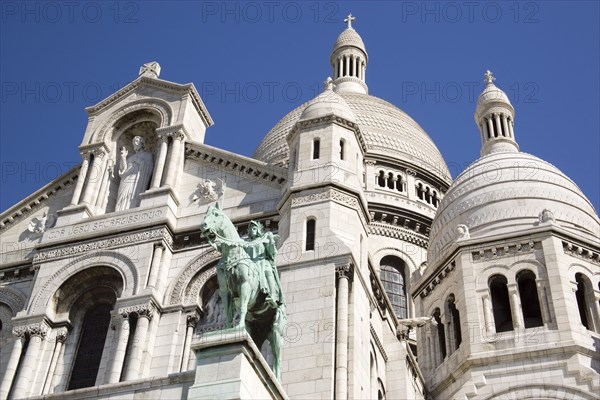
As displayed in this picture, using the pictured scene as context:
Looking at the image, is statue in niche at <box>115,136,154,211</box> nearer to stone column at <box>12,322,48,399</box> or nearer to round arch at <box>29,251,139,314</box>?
round arch at <box>29,251,139,314</box>

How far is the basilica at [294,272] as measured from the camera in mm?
22469

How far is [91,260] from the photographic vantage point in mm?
26406

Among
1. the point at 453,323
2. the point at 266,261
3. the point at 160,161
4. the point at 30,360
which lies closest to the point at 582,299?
the point at 453,323

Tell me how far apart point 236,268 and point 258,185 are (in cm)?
947

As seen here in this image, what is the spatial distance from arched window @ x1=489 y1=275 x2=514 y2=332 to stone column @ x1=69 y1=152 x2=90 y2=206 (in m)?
13.5

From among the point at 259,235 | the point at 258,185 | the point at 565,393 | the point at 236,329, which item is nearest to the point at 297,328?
the point at 259,235

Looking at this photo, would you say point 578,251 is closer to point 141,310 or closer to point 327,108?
point 327,108

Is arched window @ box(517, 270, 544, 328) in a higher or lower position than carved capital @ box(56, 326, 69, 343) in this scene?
higher

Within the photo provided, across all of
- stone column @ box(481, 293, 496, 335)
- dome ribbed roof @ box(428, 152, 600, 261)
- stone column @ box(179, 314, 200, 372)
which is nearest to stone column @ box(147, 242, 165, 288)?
stone column @ box(179, 314, 200, 372)

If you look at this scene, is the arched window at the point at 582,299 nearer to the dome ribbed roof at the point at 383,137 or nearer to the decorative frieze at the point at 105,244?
the decorative frieze at the point at 105,244

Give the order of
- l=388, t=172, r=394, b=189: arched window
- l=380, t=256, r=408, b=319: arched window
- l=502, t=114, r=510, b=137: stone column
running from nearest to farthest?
l=380, t=256, r=408, b=319: arched window → l=502, t=114, r=510, b=137: stone column → l=388, t=172, r=394, b=189: arched window

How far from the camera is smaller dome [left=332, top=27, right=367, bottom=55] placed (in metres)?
59.2

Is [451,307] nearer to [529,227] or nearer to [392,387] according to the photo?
[529,227]

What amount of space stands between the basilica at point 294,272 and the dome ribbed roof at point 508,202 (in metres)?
0.08
